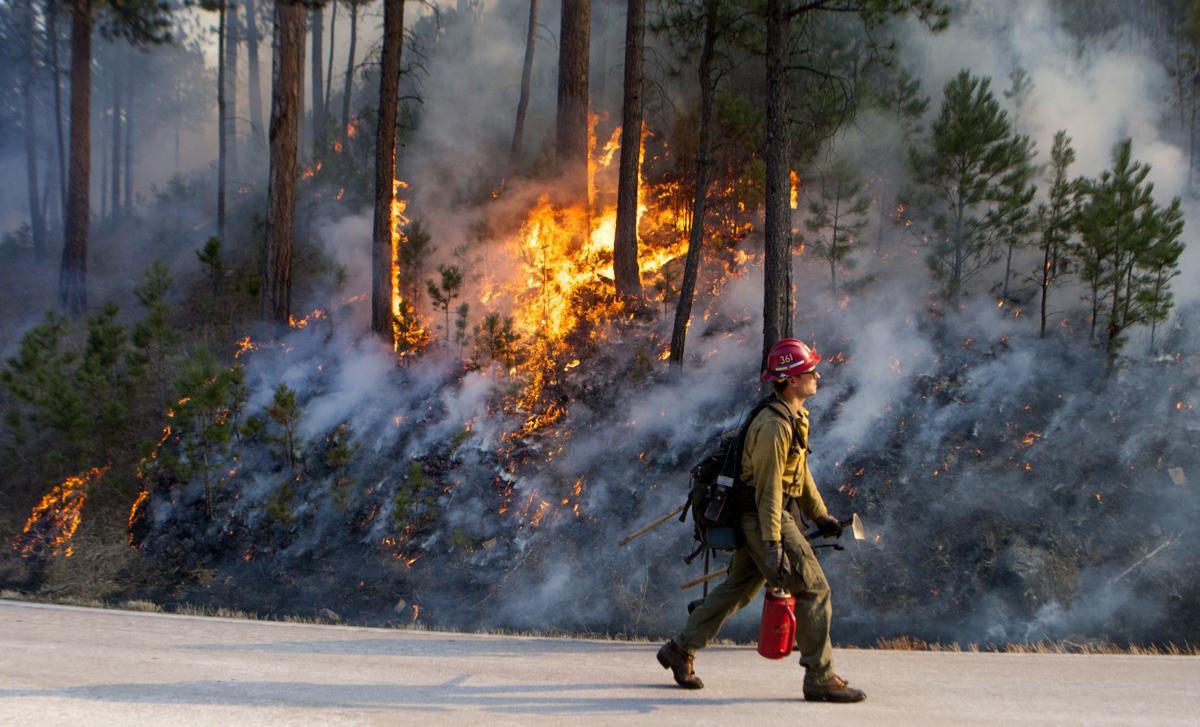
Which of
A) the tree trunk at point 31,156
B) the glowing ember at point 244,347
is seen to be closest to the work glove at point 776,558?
the glowing ember at point 244,347

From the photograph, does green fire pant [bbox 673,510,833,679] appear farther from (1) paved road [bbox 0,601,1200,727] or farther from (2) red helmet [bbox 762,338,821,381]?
(2) red helmet [bbox 762,338,821,381]

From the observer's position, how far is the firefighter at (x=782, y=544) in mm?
4617

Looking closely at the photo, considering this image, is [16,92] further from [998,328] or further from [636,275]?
[998,328]

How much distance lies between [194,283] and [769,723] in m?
21.0

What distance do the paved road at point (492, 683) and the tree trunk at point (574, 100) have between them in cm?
1085

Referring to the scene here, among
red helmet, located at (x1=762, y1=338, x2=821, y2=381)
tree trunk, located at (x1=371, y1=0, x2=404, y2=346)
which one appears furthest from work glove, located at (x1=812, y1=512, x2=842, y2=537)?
tree trunk, located at (x1=371, y1=0, x2=404, y2=346)

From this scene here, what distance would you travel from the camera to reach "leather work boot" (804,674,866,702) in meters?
4.57

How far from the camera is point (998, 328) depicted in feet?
37.5

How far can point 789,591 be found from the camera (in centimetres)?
470

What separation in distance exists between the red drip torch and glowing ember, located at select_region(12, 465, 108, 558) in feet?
33.7

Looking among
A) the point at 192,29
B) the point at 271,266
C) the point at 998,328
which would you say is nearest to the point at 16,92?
the point at 192,29

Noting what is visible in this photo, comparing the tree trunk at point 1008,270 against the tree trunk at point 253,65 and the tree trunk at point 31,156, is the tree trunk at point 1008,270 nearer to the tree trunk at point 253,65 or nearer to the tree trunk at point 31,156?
the tree trunk at point 31,156

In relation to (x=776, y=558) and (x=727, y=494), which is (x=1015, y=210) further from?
(x=776, y=558)

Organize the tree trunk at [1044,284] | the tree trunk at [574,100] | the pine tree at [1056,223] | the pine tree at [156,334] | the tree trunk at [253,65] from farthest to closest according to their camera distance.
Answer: the tree trunk at [253,65] < the tree trunk at [574,100] < the pine tree at [156,334] < the pine tree at [1056,223] < the tree trunk at [1044,284]
